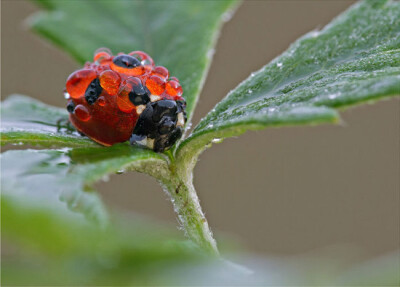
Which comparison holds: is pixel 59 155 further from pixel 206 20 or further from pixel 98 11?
pixel 98 11

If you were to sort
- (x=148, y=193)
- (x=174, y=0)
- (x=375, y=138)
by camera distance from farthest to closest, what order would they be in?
(x=375, y=138) → (x=148, y=193) → (x=174, y=0)

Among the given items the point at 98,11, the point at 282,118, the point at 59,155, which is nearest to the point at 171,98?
the point at 59,155

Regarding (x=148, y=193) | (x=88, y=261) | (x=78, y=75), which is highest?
(x=148, y=193)

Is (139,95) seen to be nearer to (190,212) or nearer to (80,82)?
(80,82)

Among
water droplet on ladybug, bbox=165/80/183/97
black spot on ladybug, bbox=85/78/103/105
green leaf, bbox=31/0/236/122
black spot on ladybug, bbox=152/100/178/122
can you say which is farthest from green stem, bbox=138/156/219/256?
green leaf, bbox=31/0/236/122

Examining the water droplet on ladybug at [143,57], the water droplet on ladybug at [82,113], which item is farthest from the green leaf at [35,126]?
the water droplet on ladybug at [143,57]

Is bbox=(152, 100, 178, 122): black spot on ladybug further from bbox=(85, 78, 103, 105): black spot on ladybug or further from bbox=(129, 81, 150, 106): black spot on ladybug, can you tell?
bbox=(85, 78, 103, 105): black spot on ladybug

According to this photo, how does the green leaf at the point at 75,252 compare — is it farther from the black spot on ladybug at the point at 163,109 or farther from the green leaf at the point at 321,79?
the black spot on ladybug at the point at 163,109
